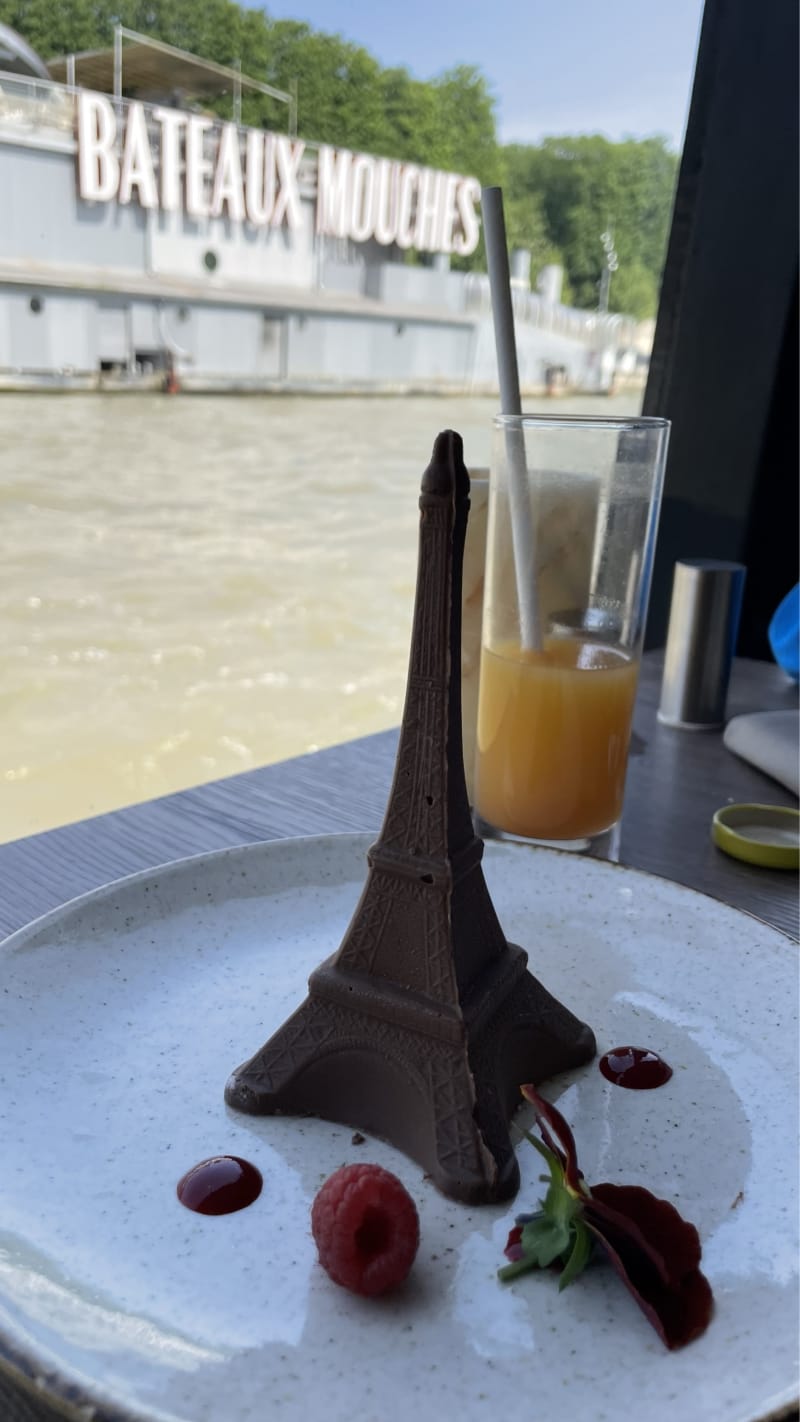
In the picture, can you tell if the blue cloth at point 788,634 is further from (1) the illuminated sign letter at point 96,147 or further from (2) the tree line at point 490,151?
(2) the tree line at point 490,151

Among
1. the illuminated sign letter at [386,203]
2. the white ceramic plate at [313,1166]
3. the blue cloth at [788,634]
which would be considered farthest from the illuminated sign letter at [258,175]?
the white ceramic plate at [313,1166]

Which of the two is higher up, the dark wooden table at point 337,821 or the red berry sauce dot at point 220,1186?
the red berry sauce dot at point 220,1186

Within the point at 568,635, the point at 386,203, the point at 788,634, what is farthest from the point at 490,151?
the point at 568,635

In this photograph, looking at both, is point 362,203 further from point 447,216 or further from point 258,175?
point 258,175

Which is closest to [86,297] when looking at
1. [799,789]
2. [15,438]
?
[15,438]

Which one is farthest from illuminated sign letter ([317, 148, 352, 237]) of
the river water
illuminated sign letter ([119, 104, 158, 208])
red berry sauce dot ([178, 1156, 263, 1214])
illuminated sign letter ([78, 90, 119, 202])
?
red berry sauce dot ([178, 1156, 263, 1214])

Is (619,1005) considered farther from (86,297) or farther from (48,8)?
(86,297)
